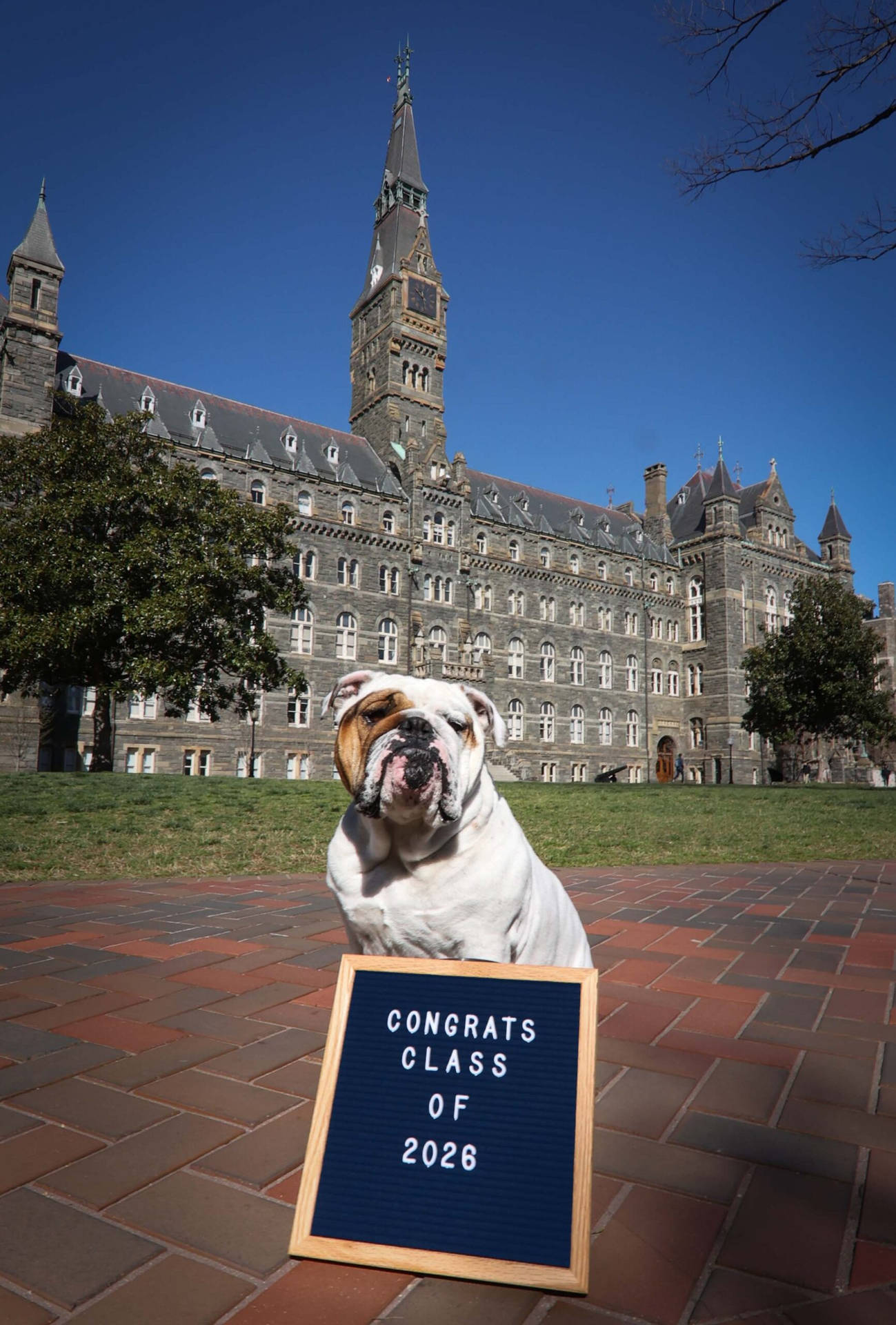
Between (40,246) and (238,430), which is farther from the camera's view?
(238,430)

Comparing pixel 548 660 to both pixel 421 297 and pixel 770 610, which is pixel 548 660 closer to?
pixel 770 610

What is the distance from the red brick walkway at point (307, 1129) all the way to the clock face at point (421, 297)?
43.2 metres

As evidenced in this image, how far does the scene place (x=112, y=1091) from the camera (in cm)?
280

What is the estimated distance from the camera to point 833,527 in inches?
2114

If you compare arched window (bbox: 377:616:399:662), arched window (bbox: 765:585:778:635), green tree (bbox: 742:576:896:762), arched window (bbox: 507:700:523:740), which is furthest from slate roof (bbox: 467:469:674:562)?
green tree (bbox: 742:576:896:762)

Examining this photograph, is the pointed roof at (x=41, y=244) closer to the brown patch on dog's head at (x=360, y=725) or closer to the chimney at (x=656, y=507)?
the brown patch on dog's head at (x=360, y=725)

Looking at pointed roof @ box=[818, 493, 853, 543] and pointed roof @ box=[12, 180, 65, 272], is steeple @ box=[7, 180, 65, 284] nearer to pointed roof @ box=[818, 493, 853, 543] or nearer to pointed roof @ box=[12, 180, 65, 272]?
pointed roof @ box=[12, 180, 65, 272]

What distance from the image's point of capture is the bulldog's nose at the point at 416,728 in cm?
218

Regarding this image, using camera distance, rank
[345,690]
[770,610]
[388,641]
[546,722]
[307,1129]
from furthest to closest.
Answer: [770,610] → [546,722] → [388,641] → [345,690] → [307,1129]

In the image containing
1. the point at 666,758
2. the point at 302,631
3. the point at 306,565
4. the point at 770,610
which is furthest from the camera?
the point at 770,610

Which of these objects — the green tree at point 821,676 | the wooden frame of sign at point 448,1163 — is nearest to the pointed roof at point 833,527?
the green tree at point 821,676

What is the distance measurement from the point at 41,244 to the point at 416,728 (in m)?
33.8

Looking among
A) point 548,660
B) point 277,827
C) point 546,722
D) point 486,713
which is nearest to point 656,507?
point 548,660

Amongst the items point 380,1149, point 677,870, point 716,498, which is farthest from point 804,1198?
A: point 716,498
